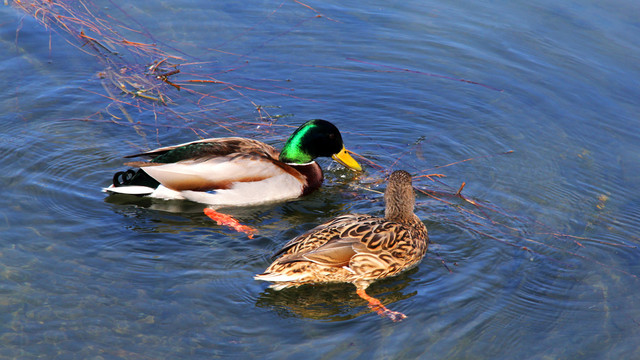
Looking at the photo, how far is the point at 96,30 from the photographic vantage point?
10234mm

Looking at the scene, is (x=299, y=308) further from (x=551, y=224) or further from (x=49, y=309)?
(x=551, y=224)

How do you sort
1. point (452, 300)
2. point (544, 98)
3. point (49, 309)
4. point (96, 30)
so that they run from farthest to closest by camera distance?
point (96, 30) → point (544, 98) → point (452, 300) → point (49, 309)

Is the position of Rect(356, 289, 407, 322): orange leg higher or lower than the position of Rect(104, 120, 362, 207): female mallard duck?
lower

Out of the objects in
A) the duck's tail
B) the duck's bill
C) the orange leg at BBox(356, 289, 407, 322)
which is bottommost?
the orange leg at BBox(356, 289, 407, 322)

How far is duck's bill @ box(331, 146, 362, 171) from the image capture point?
7500 millimetres

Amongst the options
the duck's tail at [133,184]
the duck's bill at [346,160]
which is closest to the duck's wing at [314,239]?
the duck's bill at [346,160]

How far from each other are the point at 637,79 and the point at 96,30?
309 inches

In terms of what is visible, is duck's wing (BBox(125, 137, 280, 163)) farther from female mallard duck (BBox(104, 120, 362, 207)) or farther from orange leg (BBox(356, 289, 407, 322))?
orange leg (BBox(356, 289, 407, 322))

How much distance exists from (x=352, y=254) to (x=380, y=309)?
0.52 m

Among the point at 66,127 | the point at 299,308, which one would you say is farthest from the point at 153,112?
the point at 299,308

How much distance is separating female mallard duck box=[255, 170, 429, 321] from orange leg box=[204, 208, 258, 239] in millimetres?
853

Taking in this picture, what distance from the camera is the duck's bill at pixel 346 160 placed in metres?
7.50

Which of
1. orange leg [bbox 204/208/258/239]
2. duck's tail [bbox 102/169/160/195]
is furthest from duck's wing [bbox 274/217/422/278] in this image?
duck's tail [bbox 102/169/160/195]

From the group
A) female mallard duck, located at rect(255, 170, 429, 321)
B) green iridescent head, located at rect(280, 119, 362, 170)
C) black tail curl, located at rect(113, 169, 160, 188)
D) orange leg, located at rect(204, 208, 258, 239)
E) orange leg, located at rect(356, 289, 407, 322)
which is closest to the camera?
orange leg, located at rect(356, 289, 407, 322)
